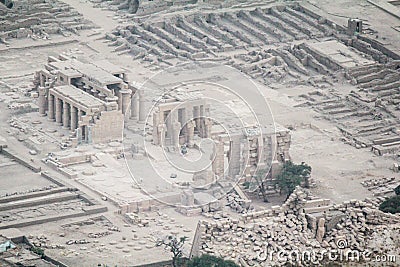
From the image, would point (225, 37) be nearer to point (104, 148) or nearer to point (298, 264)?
point (104, 148)

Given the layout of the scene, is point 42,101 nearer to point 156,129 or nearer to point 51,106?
point 51,106

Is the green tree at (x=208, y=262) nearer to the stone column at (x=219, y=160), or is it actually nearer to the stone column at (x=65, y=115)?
the stone column at (x=219, y=160)

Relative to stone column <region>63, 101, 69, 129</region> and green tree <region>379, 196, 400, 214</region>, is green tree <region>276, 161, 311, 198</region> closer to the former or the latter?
green tree <region>379, 196, 400, 214</region>

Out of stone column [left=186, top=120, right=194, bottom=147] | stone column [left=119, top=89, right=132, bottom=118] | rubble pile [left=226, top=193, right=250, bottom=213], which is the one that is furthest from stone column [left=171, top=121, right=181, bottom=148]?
rubble pile [left=226, top=193, right=250, bottom=213]

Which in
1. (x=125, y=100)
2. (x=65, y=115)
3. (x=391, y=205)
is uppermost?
(x=391, y=205)

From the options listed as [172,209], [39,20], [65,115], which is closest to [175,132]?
[65,115]

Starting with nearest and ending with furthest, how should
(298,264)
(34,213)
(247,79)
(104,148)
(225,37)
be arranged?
(298,264) → (34,213) → (104,148) → (247,79) → (225,37)

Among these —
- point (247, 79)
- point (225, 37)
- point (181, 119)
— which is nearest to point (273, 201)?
point (181, 119)
